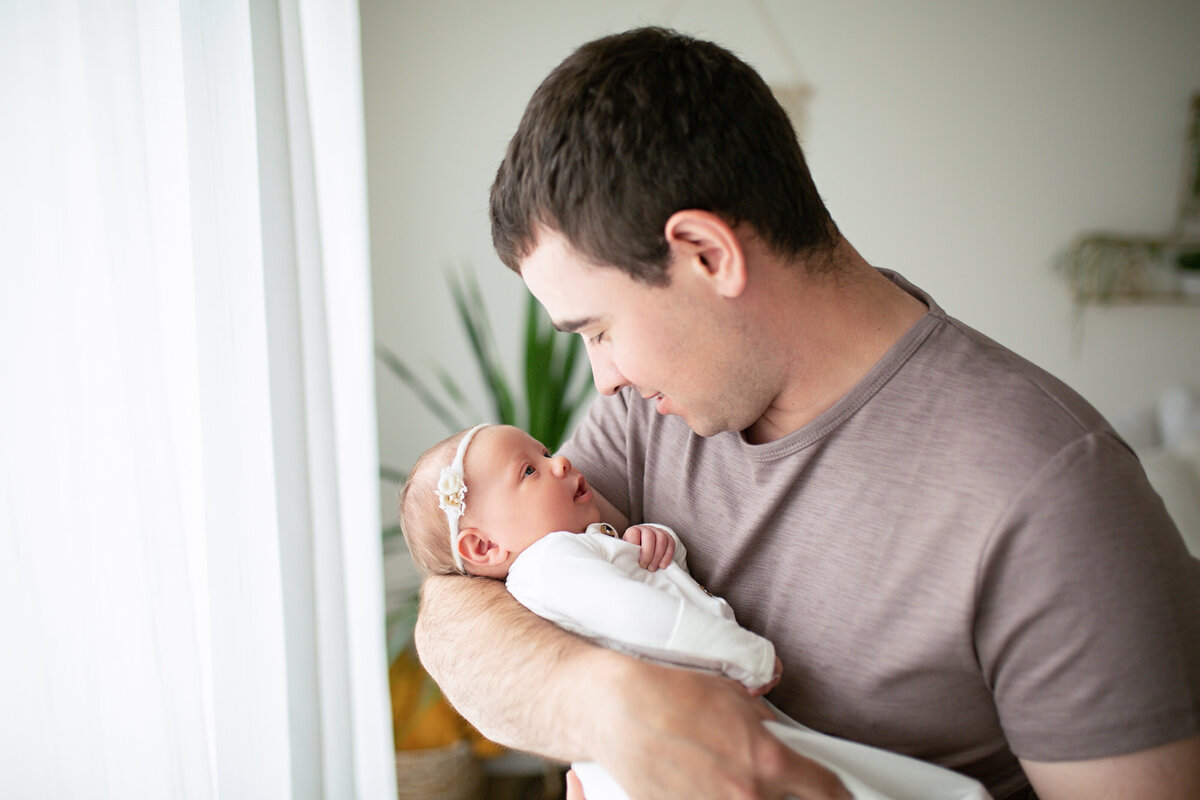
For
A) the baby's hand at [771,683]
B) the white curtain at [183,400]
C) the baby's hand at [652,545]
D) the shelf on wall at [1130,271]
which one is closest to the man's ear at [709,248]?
the baby's hand at [652,545]

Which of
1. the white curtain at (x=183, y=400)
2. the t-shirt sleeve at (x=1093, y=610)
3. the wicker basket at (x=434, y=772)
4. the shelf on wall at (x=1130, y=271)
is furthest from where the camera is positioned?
the shelf on wall at (x=1130, y=271)

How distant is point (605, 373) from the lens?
1207mm

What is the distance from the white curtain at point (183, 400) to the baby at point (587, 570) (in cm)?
30

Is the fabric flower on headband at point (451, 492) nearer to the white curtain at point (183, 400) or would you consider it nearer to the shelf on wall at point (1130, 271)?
the white curtain at point (183, 400)

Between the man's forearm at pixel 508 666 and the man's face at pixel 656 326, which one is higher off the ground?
the man's face at pixel 656 326

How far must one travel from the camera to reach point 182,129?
1172mm

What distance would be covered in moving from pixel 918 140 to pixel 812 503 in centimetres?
276

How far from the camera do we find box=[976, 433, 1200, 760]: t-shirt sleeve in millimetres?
833

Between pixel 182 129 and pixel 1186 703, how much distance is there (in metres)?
1.53

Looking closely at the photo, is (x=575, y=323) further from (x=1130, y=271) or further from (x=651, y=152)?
(x=1130, y=271)

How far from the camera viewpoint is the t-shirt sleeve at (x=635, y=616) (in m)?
1.05

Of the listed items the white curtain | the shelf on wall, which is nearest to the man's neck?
the white curtain

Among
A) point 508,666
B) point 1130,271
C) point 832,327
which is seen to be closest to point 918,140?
point 1130,271

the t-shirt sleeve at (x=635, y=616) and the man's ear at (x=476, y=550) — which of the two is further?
the man's ear at (x=476, y=550)
